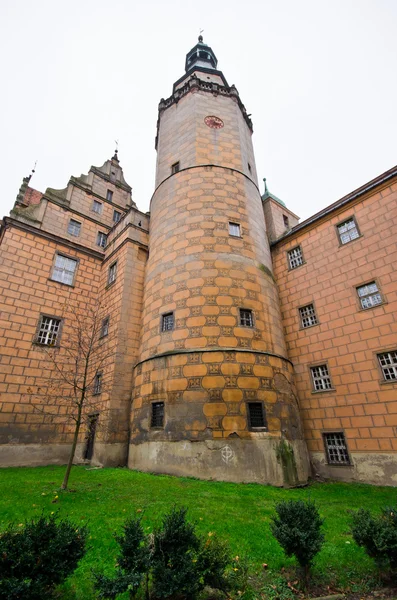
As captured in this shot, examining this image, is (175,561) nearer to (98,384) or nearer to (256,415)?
(256,415)

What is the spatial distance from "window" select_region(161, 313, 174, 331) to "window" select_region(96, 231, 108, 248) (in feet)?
36.9

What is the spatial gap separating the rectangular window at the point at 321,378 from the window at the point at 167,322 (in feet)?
26.8

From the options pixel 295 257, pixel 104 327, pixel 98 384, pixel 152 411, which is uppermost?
pixel 295 257

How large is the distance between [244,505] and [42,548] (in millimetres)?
6882

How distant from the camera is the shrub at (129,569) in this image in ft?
13.5

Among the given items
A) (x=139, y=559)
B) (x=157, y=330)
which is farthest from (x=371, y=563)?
(x=157, y=330)

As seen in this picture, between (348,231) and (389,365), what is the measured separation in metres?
7.90

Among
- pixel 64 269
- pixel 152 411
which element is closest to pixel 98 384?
pixel 152 411

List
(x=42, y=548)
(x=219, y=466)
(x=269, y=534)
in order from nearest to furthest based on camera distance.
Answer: (x=42, y=548)
(x=269, y=534)
(x=219, y=466)

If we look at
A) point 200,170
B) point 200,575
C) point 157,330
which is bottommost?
point 200,575

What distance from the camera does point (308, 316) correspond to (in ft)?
58.5

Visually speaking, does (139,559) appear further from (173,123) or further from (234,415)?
(173,123)

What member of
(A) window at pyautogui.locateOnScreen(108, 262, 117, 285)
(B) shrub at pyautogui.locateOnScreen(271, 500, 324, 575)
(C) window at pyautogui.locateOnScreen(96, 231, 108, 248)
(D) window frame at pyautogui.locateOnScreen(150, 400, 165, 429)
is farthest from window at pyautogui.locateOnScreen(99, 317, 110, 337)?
(B) shrub at pyautogui.locateOnScreen(271, 500, 324, 575)

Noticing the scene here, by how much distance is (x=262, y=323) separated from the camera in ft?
52.1
